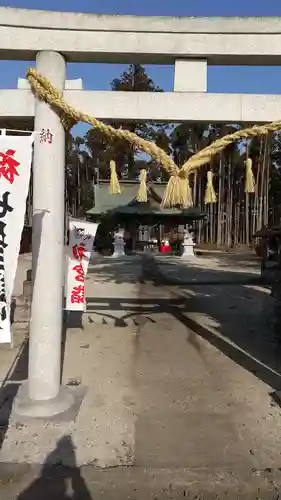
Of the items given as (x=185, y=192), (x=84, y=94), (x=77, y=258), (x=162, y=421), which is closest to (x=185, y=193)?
(x=185, y=192)

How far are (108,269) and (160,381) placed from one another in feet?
42.5

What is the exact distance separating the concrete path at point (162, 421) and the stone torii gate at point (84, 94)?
61 centimetres

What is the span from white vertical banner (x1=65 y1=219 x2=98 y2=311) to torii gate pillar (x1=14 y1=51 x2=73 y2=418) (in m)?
2.39

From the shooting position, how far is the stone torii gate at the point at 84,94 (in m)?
4.04

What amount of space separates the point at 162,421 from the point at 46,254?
6.55 ft

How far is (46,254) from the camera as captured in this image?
412 cm

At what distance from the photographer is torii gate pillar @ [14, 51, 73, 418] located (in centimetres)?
405

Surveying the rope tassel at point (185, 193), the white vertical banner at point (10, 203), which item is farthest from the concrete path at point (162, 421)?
the rope tassel at point (185, 193)

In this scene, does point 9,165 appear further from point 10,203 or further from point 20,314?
point 20,314

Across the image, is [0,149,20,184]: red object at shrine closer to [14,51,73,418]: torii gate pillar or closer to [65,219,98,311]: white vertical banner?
[14,51,73,418]: torii gate pillar

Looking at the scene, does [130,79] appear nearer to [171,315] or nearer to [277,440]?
[171,315]

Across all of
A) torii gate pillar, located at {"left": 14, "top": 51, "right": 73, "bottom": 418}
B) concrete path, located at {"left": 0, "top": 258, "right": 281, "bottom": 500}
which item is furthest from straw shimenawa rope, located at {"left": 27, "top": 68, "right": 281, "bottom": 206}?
concrete path, located at {"left": 0, "top": 258, "right": 281, "bottom": 500}

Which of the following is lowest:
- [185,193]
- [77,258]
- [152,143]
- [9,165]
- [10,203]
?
[77,258]

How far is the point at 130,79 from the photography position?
3350 cm
